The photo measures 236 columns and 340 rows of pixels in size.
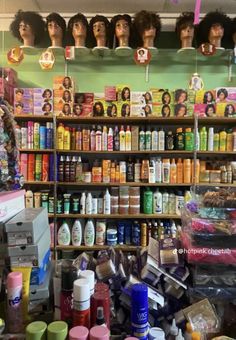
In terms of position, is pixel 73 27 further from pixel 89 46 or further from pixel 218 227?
pixel 218 227

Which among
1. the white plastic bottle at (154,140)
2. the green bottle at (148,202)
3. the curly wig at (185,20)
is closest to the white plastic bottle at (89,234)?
the green bottle at (148,202)

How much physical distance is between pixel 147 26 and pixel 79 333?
280 cm

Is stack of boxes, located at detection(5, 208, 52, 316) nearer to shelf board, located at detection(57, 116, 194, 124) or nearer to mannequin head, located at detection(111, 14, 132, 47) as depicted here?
shelf board, located at detection(57, 116, 194, 124)

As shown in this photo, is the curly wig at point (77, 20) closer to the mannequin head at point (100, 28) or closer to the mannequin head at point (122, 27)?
the mannequin head at point (100, 28)

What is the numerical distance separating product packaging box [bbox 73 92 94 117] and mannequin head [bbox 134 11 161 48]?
2.51ft

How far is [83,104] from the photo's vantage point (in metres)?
2.90

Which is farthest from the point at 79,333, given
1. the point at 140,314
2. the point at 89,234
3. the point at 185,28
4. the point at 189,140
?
the point at 185,28

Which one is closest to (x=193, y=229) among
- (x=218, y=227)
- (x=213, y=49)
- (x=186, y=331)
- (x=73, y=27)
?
(x=218, y=227)

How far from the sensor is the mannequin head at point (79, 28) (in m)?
2.84

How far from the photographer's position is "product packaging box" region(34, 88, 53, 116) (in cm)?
286

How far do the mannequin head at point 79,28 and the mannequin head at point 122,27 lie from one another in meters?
0.28

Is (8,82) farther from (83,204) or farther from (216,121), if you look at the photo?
(216,121)

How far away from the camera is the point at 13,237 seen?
0.95 meters

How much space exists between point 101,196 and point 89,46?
1.61m
